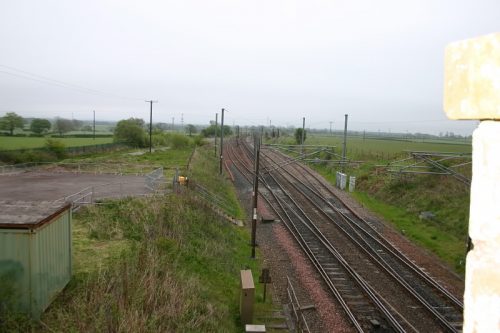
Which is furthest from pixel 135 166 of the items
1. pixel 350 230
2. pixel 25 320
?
pixel 25 320

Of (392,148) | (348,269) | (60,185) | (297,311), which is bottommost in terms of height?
(297,311)

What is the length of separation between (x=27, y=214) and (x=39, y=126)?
7779 centimetres

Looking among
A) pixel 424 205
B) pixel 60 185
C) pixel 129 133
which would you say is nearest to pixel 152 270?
pixel 60 185

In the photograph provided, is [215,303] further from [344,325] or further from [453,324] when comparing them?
[453,324]

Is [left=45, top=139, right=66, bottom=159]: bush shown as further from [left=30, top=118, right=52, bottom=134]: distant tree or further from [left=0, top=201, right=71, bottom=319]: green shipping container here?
[left=30, top=118, right=52, bottom=134]: distant tree

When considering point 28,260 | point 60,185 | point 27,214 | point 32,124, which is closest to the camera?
point 28,260

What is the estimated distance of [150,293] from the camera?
9523 millimetres

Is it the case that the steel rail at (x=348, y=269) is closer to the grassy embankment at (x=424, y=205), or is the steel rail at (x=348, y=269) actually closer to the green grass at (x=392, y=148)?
the grassy embankment at (x=424, y=205)

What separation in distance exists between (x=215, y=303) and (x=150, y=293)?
3.24m

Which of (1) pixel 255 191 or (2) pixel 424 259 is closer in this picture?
(2) pixel 424 259

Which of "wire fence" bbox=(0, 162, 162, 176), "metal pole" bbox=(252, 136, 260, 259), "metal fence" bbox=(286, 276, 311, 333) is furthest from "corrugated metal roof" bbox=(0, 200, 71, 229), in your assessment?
"wire fence" bbox=(0, 162, 162, 176)

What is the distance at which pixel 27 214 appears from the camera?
9.74m

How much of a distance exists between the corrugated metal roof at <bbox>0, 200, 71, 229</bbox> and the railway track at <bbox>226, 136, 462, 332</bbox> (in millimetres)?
8918

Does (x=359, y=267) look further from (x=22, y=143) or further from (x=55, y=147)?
(x=22, y=143)
